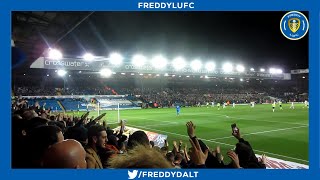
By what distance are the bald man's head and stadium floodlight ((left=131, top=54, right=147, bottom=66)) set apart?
32166mm

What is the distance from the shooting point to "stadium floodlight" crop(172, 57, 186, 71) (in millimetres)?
40075

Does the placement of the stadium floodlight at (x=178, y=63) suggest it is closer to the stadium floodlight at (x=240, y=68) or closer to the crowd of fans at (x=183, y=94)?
the crowd of fans at (x=183, y=94)

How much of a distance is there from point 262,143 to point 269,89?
5671 cm

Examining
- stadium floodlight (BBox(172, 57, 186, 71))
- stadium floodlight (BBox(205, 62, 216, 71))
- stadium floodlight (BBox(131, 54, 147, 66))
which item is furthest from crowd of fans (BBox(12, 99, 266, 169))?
stadium floodlight (BBox(205, 62, 216, 71))

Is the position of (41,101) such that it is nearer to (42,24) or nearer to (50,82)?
(50,82)

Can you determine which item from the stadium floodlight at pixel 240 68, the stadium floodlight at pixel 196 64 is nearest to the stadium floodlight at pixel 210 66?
the stadium floodlight at pixel 196 64

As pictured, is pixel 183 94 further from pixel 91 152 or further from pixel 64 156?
pixel 64 156

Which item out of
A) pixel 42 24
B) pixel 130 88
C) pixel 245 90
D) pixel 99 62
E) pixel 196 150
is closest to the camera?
pixel 196 150

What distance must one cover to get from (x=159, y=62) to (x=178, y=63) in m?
4.26

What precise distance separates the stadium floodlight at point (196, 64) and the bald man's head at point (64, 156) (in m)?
40.7

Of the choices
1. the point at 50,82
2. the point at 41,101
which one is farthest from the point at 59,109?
the point at 50,82

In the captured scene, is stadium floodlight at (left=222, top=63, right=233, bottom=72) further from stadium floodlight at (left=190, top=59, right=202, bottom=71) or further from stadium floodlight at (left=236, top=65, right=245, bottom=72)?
stadium floodlight at (left=190, top=59, right=202, bottom=71)

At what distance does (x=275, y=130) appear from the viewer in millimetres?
18328

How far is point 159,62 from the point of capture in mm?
37875
